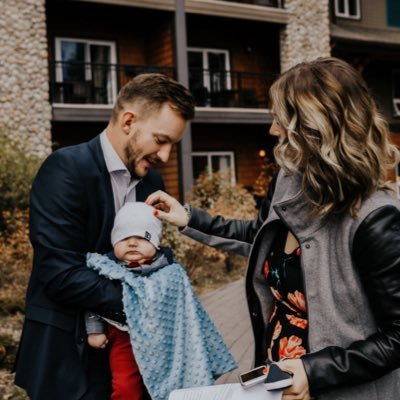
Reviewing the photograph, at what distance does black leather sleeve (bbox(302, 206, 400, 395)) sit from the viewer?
1.90 metres

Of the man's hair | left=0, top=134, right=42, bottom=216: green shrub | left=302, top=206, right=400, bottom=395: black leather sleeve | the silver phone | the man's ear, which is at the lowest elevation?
the silver phone

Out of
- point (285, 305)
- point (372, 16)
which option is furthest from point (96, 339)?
point (372, 16)

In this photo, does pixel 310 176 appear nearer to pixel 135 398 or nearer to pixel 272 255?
Result: pixel 272 255

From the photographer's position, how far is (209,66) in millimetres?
20688

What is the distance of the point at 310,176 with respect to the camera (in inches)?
80.1

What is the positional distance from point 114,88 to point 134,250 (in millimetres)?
15531

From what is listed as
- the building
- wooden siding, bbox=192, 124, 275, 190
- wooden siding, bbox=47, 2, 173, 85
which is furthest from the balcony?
the building

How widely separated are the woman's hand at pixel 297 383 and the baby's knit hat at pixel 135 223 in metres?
1.00

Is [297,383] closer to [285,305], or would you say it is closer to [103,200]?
[285,305]

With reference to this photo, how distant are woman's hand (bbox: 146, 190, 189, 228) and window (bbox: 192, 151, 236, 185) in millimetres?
16841

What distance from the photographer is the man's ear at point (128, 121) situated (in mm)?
2746

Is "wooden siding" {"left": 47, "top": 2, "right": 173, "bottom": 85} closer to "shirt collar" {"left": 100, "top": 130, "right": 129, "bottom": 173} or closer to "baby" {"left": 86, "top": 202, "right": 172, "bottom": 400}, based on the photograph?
"shirt collar" {"left": 100, "top": 130, "right": 129, "bottom": 173}

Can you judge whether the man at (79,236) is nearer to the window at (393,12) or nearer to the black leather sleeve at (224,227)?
the black leather sleeve at (224,227)

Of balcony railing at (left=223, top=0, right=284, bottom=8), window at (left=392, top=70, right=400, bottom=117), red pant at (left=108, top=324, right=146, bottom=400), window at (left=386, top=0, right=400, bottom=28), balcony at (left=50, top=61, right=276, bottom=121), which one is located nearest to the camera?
red pant at (left=108, top=324, right=146, bottom=400)
